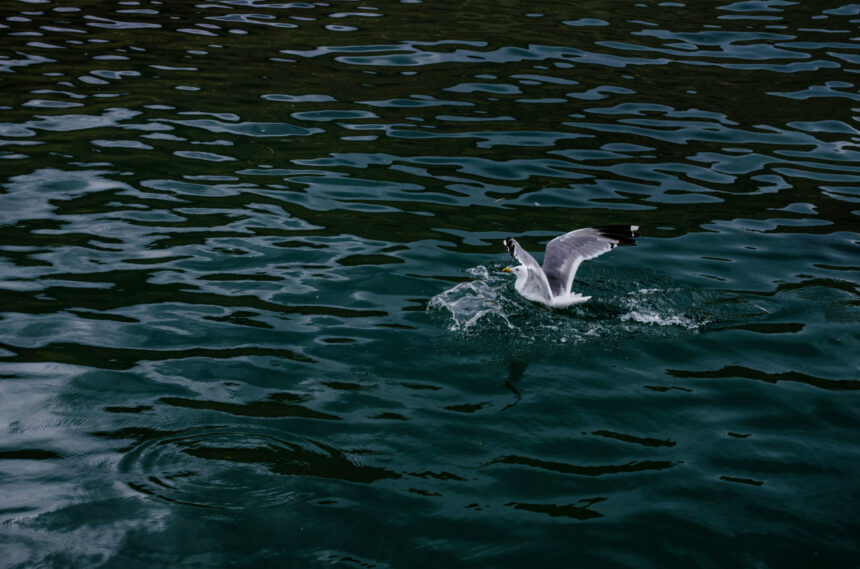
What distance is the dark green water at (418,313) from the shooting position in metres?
6.28

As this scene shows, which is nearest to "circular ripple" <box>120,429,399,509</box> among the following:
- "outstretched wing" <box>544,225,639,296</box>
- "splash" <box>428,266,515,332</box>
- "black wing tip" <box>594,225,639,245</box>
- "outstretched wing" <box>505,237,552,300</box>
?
"splash" <box>428,266,515,332</box>

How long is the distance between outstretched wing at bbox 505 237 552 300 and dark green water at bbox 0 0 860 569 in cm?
30

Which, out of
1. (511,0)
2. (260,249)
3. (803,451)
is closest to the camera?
(803,451)

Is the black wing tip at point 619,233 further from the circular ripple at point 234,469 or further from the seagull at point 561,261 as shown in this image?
the circular ripple at point 234,469

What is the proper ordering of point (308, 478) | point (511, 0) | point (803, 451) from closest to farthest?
point (308, 478)
point (803, 451)
point (511, 0)

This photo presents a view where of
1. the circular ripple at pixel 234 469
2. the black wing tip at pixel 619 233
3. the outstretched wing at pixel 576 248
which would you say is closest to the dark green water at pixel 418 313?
the circular ripple at pixel 234 469

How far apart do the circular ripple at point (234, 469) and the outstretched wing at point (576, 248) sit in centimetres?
359

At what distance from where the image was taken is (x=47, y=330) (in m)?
8.58

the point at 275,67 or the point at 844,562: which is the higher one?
the point at 275,67

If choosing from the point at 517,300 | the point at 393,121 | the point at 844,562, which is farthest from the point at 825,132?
the point at 844,562

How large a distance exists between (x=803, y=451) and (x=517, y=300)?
11.3 ft

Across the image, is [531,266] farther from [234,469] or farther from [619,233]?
[234,469]

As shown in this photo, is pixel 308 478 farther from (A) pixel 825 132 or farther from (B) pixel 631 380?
(A) pixel 825 132

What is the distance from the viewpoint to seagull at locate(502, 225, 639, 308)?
9.05m
